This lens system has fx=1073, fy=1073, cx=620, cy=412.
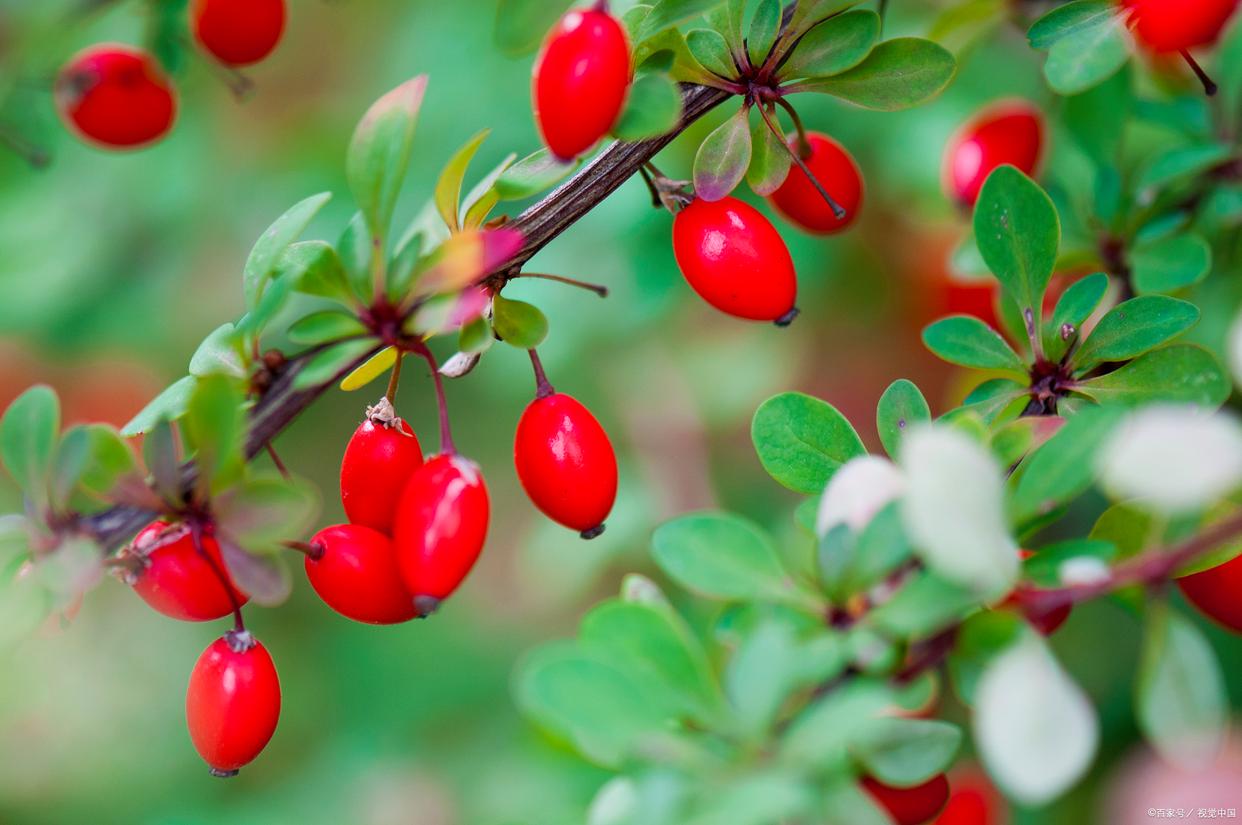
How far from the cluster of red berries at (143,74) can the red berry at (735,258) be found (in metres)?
0.46

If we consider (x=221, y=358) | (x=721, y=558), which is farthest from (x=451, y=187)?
(x=721, y=558)

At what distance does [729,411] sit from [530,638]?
57cm

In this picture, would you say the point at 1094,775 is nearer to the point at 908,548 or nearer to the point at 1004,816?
the point at 1004,816

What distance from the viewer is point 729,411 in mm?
1610

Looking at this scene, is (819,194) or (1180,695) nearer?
(1180,695)

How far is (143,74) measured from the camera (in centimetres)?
94

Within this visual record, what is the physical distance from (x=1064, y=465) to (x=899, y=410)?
15cm

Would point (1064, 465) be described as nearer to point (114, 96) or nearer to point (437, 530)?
point (437, 530)

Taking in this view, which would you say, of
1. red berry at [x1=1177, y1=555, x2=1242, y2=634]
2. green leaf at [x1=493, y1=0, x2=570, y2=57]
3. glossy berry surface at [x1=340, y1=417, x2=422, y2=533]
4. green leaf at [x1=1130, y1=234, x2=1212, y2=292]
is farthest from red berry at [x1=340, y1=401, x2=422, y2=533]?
green leaf at [x1=1130, y1=234, x2=1212, y2=292]

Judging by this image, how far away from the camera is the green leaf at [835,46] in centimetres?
60

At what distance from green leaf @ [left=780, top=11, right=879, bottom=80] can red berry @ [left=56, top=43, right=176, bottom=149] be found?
23.5 inches

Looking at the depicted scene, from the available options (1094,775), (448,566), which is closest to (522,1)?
(448,566)

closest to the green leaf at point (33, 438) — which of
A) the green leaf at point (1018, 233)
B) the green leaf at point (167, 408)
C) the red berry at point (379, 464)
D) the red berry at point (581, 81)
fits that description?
the green leaf at point (167, 408)

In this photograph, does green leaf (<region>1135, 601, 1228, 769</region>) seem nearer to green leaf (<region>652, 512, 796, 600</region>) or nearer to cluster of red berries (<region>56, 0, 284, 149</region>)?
green leaf (<region>652, 512, 796, 600</region>)
